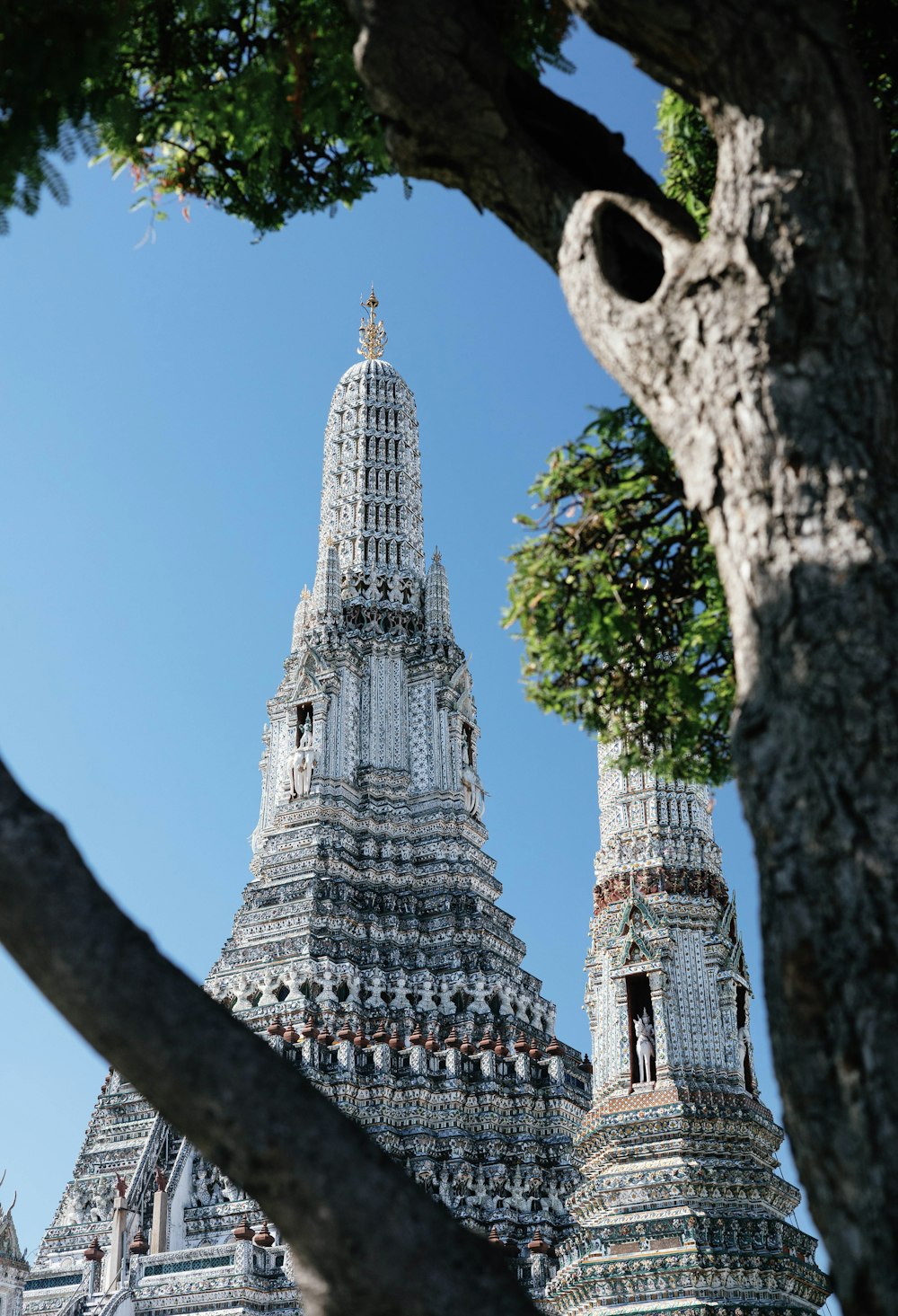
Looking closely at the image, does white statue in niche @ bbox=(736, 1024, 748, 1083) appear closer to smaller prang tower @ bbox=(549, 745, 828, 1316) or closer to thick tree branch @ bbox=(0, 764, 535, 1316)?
smaller prang tower @ bbox=(549, 745, 828, 1316)

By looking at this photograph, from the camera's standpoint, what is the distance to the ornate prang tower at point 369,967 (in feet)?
73.8

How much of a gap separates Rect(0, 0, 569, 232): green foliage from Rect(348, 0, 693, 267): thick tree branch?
4.00 feet

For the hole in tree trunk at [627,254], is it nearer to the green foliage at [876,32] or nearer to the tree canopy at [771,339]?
the tree canopy at [771,339]

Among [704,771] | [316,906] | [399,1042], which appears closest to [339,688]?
[316,906]

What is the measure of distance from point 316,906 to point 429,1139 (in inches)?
243

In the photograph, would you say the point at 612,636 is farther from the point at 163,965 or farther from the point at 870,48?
the point at 163,965

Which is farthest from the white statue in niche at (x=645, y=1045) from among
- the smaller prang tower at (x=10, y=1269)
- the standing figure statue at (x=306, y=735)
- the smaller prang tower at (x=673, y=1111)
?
the standing figure statue at (x=306, y=735)

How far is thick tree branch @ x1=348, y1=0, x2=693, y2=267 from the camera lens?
5.24 meters

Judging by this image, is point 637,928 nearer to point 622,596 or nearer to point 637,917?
point 637,917

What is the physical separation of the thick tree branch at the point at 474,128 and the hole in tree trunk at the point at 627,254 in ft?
0.43

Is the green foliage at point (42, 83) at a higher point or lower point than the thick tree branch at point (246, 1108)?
higher

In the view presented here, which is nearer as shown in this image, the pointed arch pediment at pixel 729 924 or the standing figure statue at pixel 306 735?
the pointed arch pediment at pixel 729 924

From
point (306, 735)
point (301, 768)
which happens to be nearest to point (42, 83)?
point (301, 768)

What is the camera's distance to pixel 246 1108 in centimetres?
367
